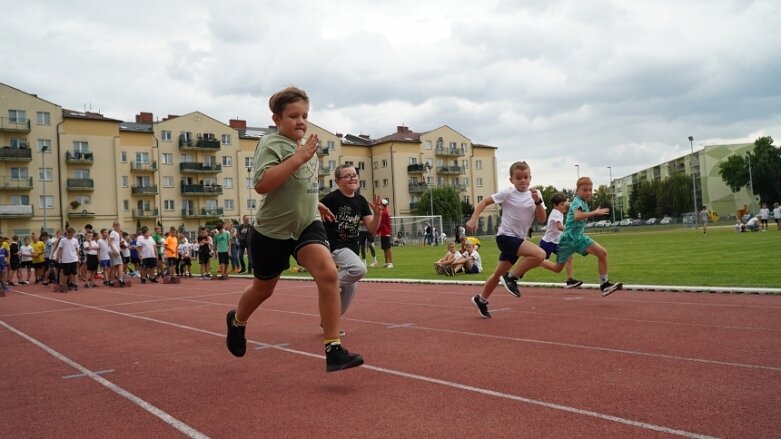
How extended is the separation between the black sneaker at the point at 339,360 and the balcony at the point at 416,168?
83153 millimetres

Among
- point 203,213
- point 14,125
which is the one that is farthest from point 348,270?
point 203,213

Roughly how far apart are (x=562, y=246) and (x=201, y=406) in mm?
6912

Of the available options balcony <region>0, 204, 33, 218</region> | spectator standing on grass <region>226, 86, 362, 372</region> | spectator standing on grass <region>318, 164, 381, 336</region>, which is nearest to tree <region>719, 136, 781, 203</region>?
balcony <region>0, 204, 33, 218</region>

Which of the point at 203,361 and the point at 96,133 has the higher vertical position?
the point at 96,133

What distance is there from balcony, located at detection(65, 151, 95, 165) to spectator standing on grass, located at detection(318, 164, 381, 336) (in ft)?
213

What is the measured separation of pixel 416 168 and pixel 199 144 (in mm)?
30820

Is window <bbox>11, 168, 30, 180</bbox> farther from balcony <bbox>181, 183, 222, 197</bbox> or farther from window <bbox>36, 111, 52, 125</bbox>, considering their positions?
balcony <bbox>181, 183, 222, 197</bbox>

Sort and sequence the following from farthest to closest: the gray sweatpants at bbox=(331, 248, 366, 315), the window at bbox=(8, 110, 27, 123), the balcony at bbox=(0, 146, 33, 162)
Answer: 1. the window at bbox=(8, 110, 27, 123)
2. the balcony at bbox=(0, 146, 33, 162)
3. the gray sweatpants at bbox=(331, 248, 366, 315)

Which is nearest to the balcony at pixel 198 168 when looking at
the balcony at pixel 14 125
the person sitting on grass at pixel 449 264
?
the balcony at pixel 14 125

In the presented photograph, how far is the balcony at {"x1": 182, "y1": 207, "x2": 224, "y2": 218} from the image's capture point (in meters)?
72.0

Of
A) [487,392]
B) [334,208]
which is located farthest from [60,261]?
[487,392]

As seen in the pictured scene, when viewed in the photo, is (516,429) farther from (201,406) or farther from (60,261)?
(60,261)

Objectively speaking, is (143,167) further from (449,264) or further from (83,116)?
(449,264)

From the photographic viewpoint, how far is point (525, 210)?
7754 millimetres
